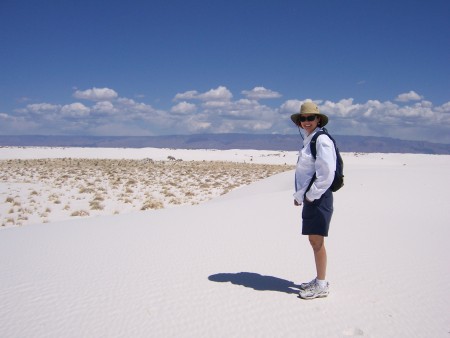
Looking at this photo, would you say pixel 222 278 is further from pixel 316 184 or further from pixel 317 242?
pixel 316 184

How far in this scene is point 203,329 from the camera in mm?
3045

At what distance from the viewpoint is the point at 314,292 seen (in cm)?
358

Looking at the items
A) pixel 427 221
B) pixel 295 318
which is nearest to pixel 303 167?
pixel 295 318

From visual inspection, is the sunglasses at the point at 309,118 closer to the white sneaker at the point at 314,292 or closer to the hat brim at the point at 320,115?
the hat brim at the point at 320,115

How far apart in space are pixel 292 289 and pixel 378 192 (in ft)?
24.9

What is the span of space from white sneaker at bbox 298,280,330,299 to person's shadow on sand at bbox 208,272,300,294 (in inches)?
8.7

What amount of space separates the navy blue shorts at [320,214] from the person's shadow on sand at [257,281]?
768mm

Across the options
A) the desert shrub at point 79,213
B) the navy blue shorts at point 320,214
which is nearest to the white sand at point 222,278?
the navy blue shorts at point 320,214

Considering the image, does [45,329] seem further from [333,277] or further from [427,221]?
[427,221]

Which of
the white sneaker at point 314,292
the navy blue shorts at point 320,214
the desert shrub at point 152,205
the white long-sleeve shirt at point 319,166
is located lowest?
the desert shrub at point 152,205

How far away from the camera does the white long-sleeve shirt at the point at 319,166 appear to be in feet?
10.7

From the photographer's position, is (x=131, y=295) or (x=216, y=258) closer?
(x=131, y=295)

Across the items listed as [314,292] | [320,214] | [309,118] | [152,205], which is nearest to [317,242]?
[320,214]

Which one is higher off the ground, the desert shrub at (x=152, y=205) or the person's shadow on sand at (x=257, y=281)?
the person's shadow on sand at (x=257, y=281)
